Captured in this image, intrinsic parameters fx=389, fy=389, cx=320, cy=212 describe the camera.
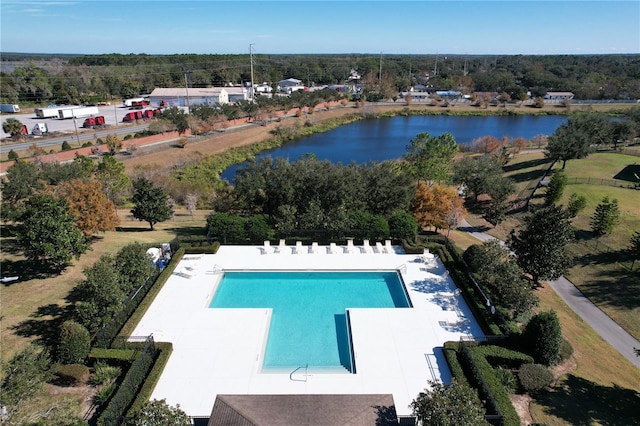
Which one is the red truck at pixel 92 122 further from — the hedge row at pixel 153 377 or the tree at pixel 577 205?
the tree at pixel 577 205

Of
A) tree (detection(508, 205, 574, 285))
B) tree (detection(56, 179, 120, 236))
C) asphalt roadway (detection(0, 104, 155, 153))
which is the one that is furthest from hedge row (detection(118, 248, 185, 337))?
asphalt roadway (detection(0, 104, 155, 153))

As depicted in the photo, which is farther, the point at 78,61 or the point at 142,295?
the point at 78,61

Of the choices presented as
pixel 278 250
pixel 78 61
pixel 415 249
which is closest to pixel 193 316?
pixel 278 250

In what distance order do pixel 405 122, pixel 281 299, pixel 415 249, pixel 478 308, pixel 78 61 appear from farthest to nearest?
1. pixel 78 61
2. pixel 405 122
3. pixel 415 249
4. pixel 281 299
5. pixel 478 308

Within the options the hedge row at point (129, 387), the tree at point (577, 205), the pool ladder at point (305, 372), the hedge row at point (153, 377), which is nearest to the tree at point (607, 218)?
the tree at point (577, 205)

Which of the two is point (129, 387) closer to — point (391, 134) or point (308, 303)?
point (308, 303)

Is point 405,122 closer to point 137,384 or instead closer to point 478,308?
point 478,308
